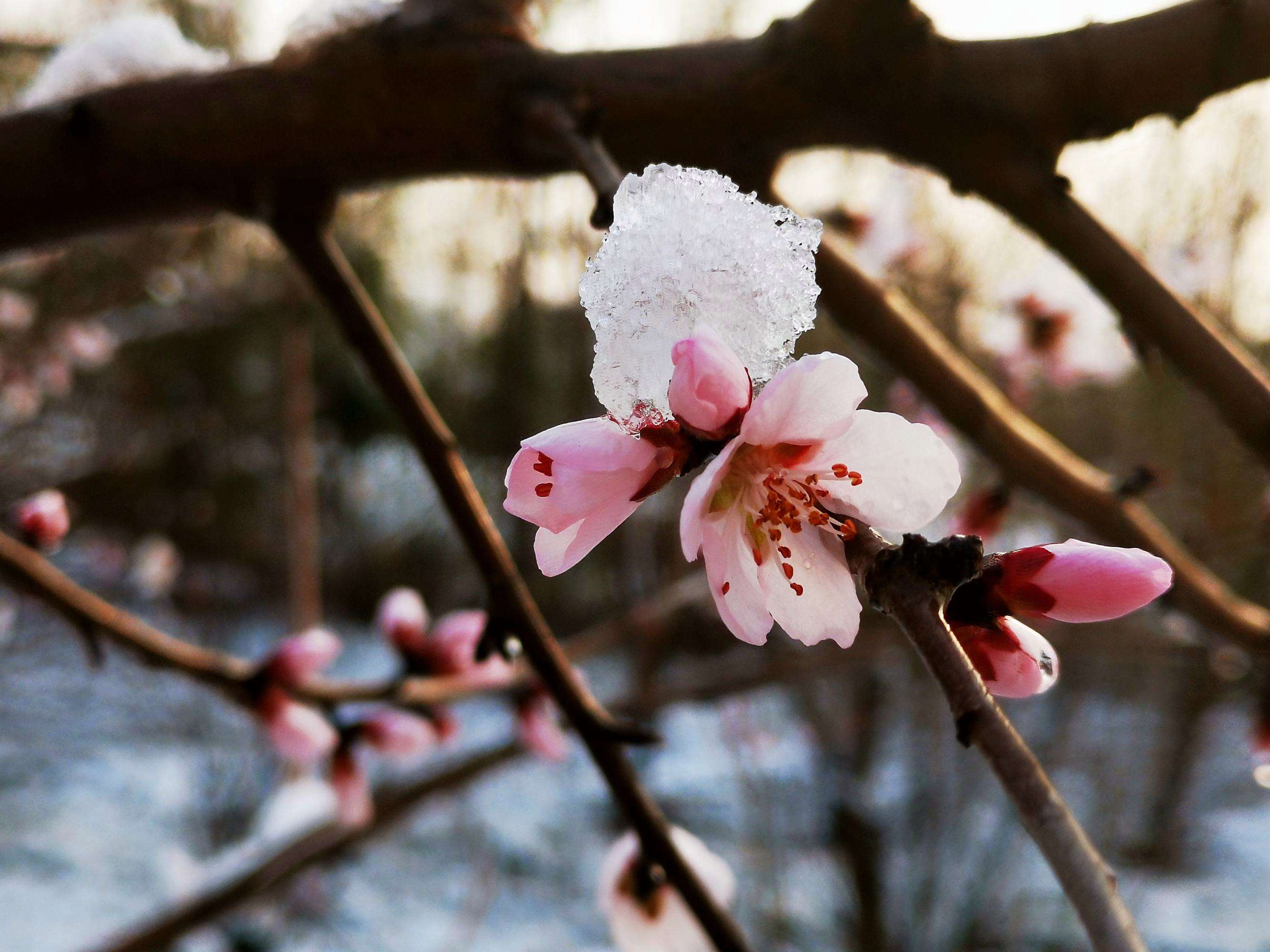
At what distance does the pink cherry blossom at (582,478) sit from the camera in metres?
0.34

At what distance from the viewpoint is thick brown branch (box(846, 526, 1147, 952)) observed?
9.1 inches

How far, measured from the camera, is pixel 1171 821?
4258 millimetres

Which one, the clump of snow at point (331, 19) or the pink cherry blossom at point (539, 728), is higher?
the clump of snow at point (331, 19)

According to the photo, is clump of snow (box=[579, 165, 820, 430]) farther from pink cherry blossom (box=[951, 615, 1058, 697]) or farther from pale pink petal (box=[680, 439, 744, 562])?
pink cherry blossom (box=[951, 615, 1058, 697])

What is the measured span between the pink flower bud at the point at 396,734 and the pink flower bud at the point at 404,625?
0.32 ft

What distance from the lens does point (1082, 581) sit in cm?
37

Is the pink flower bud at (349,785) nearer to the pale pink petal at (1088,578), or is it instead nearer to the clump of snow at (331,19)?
the clump of snow at (331,19)

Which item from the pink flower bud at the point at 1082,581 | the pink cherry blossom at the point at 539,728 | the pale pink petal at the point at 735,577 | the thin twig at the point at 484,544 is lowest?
the pink cherry blossom at the point at 539,728

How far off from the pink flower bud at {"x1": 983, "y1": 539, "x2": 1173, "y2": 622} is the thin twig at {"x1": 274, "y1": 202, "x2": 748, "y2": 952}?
0.33 meters

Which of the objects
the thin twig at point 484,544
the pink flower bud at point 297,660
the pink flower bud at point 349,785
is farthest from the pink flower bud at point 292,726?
the thin twig at point 484,544

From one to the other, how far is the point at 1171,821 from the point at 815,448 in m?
4.96

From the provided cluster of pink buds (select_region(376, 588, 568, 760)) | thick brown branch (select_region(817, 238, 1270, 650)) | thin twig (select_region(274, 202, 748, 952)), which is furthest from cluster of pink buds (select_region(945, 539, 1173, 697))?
cluster of pink buds (select_region(376, 588, 568, 760))

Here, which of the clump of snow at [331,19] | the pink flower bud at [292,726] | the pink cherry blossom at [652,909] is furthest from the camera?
the pink flower bud at [292,726]

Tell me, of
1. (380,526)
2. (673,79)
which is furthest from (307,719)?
(380,526)
